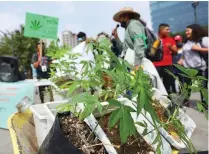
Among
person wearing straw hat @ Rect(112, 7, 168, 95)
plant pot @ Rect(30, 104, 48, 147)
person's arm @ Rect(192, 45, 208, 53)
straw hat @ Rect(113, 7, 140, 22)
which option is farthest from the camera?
person's arm @ Rect(192, 45, 208, 53)

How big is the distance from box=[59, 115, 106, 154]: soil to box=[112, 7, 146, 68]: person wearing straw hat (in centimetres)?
180

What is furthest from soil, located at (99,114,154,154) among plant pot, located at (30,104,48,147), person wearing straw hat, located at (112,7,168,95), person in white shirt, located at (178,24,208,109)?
person in white shirt, located at (178,24,208,109)

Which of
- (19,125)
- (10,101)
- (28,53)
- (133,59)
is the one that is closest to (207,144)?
(133,59)

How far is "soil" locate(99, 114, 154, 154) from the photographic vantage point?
1552 mm

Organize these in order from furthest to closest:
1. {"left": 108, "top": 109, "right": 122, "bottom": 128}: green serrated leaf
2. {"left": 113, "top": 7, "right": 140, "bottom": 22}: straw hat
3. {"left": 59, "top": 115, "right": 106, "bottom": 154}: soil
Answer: {"left": 113, "top": 7, "right": 140, "bottom": 22}: straw hat, {"left": 59, "top": 115, "right": 106, "bottom": 154}: soil, {"left": 108, "top": 109, "right": 122, "bottom": 128}: green serrated leaf

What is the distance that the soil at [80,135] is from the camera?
4.79 ft

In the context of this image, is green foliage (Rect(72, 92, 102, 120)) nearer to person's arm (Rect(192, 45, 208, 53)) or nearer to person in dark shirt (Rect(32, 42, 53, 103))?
person in dark shirt (Rect(32, 42, 53, 103))

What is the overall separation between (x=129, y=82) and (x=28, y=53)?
2090 cm

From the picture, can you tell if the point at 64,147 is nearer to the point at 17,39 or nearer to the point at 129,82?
the point at 129,82

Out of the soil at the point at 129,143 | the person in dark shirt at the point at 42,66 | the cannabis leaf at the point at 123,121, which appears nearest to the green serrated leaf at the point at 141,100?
the cannabis leaf at the point at 123,121

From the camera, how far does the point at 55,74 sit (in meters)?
2.90

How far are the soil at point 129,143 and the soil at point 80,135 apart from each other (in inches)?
3.2

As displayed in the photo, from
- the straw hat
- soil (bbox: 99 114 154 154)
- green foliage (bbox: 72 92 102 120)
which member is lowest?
soil (bbox: 99 114 154 154)

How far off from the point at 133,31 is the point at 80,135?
7.60 ft
